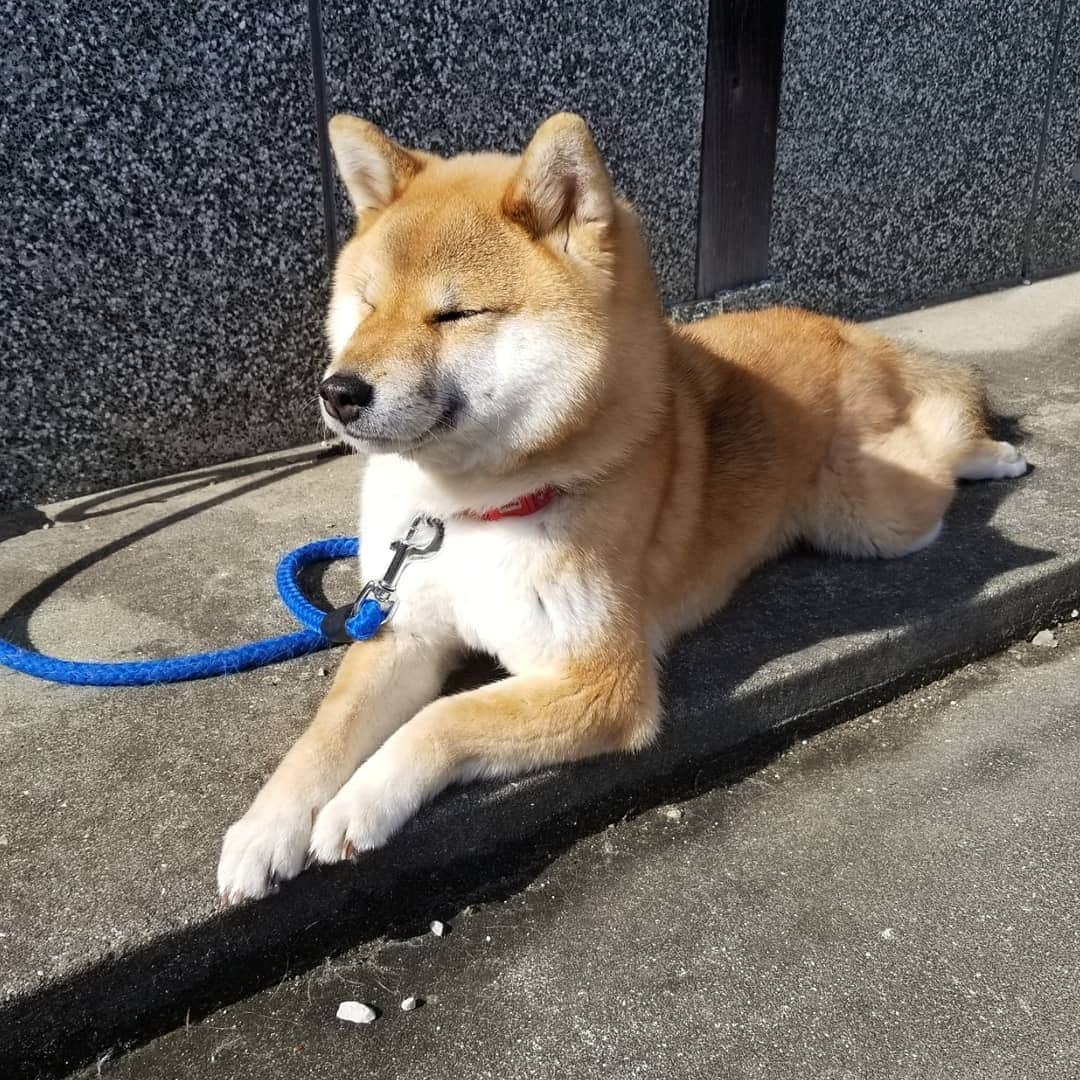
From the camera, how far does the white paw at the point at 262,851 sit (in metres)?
1.99

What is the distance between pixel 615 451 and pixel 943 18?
466 cm

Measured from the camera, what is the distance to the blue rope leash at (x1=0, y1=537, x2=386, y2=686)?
248cm

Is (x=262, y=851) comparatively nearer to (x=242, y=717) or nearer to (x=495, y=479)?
(x=242, y=717)

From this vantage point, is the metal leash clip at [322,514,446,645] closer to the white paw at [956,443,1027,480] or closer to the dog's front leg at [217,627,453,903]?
the dog's front leg at [217,627,453,903]

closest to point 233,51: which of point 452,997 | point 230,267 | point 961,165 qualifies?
point 230,267

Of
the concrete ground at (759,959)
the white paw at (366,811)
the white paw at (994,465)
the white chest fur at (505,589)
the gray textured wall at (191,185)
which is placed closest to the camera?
the concrete ground at (759,959)

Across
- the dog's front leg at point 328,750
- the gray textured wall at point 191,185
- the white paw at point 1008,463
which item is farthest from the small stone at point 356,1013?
the white paw at point 1008,463

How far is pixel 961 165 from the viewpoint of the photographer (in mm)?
6031

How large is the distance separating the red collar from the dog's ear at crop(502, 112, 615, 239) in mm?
603

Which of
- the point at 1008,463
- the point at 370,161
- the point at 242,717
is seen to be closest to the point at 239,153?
the point at 370,161

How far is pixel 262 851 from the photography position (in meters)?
2.01

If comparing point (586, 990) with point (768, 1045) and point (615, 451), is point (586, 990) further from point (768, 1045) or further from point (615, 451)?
point (615, 451)

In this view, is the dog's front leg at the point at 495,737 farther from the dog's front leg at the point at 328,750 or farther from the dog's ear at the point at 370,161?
the dog's ear at the point at 370,161

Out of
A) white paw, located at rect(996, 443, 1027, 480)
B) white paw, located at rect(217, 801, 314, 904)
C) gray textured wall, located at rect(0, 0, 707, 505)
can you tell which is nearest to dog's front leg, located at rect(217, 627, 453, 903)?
white paw, located at rect(217, 801, 314, 904)
